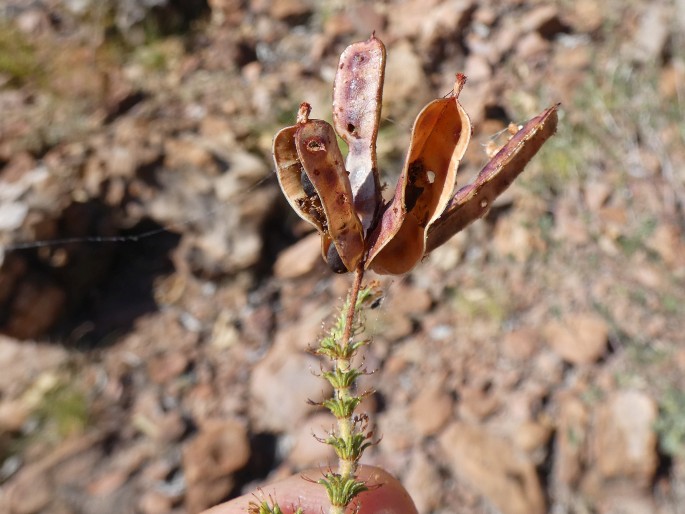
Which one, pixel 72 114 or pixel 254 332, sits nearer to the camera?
pixel 254 332

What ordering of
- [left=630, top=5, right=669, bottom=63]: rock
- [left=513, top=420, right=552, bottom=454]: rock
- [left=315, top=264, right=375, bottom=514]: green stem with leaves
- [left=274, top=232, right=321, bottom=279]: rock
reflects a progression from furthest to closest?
[left=630, top=5, right=669, bottom=63]: rock < [left=274, top=232, right=321, bottom=279]: rock < [left=513, top=420, right=552, bottom=454]: rock < [left=315, top=264, right=375, bottom=514]: green stem with leaves

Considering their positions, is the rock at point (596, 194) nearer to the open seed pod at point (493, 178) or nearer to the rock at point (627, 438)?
the rock at point (627, 438)

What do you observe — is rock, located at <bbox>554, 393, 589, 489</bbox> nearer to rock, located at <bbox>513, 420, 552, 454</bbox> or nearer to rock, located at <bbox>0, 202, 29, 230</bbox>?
rock, located at <bbox>513, 420, 552, 454</bbox>

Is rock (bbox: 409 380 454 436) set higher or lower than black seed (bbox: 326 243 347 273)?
higher

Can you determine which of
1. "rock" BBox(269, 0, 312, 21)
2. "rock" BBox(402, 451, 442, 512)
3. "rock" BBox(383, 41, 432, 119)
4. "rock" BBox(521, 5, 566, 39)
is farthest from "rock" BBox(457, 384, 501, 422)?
"rock" BBox(269, 0, 312, 21)

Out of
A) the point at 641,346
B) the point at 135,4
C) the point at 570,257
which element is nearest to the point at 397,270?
the point at 641,346

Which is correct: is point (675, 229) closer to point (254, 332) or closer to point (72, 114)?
point (254, 332)

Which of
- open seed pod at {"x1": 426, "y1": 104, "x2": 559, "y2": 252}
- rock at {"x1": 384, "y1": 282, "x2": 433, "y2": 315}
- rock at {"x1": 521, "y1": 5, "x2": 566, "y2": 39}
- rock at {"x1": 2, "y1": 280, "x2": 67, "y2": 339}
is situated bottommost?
open seed pod at {"x1": 426, "y1": 104, "x2": 559, "y2": 252}
